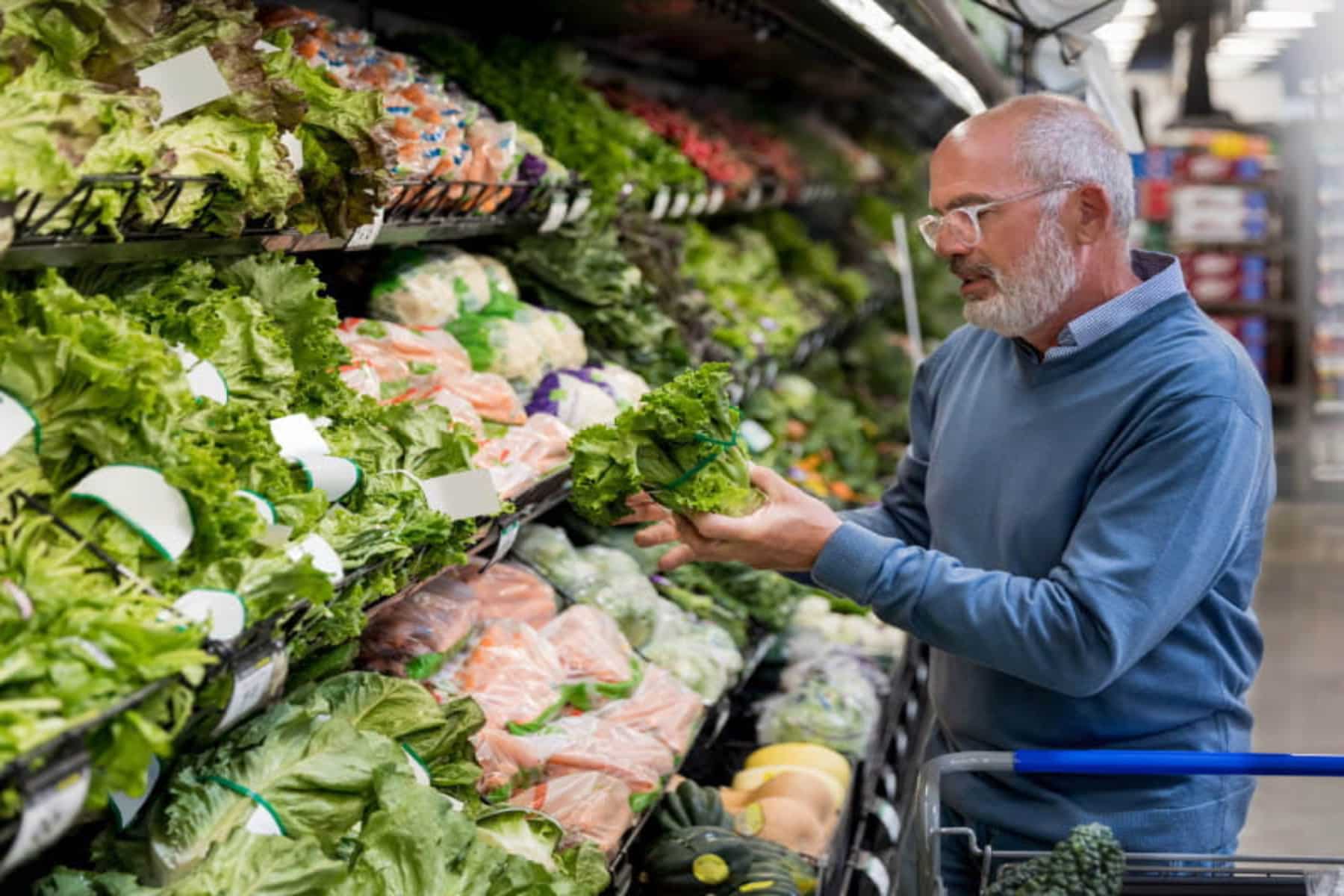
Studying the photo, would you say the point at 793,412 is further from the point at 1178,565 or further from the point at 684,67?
the point at 1178,565

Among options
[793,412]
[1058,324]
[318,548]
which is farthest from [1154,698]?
[793,412]

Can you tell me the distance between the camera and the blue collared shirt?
2799mm

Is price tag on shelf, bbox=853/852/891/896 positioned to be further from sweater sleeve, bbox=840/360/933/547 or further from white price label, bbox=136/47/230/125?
white price label, bbox=136/47/230/125

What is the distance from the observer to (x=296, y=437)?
2242 mm

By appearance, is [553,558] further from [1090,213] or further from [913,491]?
[1090,213]

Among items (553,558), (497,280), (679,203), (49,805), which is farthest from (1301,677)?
(49,805)

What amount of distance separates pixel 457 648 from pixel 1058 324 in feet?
4.31

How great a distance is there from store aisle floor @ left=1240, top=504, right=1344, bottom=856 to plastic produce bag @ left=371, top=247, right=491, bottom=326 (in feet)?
9.32

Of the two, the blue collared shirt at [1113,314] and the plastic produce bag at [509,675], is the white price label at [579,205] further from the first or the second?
the blue collared shirt at [1113,314]

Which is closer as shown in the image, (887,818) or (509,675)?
(509,675)

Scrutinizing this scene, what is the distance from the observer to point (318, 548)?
6.50 ft

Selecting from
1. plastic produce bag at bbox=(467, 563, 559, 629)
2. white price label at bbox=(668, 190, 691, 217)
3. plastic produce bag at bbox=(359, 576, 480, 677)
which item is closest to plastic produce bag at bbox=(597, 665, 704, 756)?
plastic produce bag at bbox=(467, 563, 559, 629)

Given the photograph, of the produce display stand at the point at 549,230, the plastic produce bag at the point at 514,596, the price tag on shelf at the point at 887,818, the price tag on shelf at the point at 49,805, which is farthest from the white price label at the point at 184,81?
the price tag on shelf at the point at 887,818

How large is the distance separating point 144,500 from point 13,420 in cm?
16
